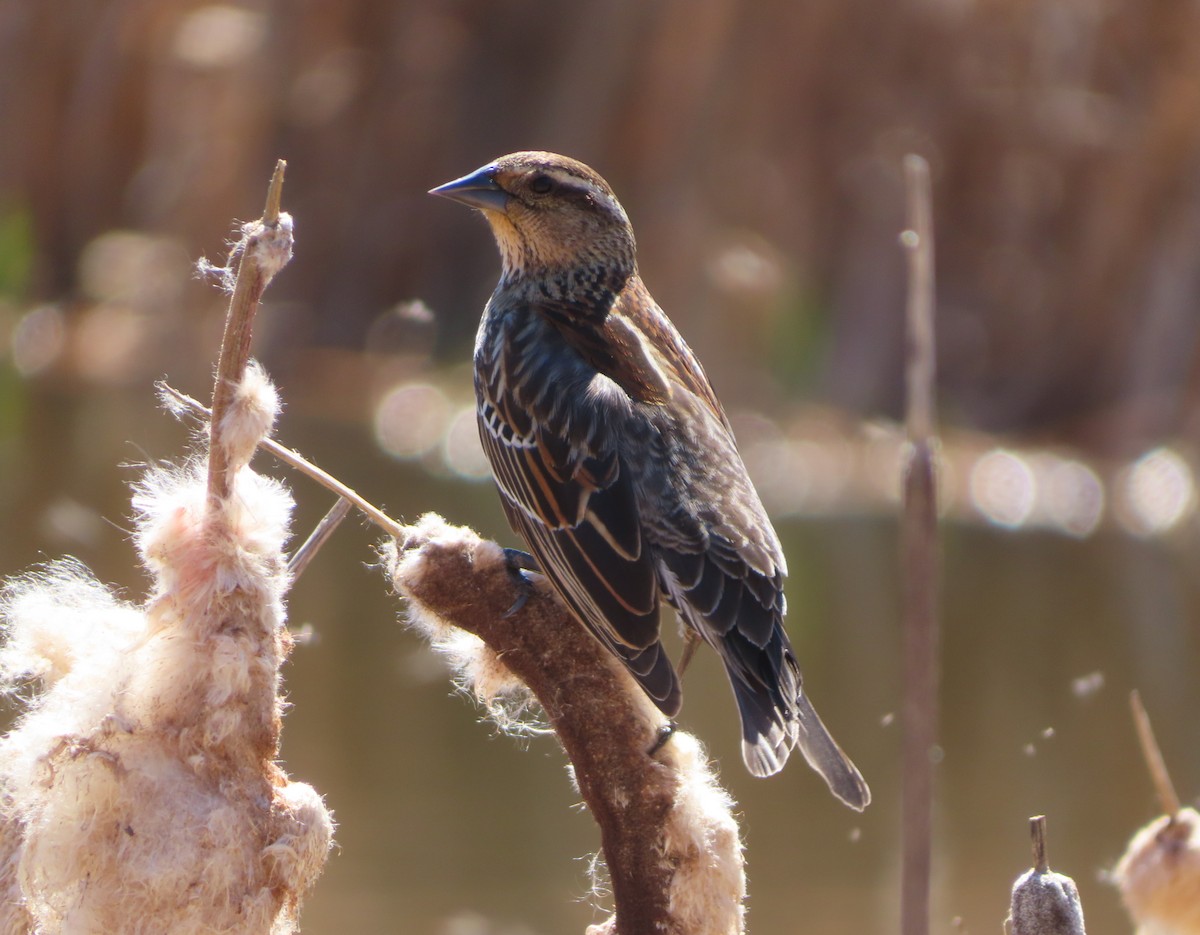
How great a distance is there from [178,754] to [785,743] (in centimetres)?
69

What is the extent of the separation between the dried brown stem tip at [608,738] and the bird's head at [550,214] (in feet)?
3.24

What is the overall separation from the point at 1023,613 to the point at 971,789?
1.34 m

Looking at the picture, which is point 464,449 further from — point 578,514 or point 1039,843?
point 1039,843

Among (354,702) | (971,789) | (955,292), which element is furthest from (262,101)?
(971,789)

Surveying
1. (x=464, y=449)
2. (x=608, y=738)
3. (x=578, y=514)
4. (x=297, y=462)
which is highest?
(x=464, y=449)

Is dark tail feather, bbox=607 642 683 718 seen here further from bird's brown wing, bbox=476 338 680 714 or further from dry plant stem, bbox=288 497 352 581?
dry plant stem, bbox=288 497 352 581

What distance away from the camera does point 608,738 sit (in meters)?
1.37

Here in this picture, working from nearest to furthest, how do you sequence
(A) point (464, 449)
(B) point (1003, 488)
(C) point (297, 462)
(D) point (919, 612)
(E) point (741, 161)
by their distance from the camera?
(D) point (919, 612) → (C) point (297, 462) → (A) point (464, 449) → (B) point (1003, 488) → (E) point (741, 161)

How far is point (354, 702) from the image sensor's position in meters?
5.23

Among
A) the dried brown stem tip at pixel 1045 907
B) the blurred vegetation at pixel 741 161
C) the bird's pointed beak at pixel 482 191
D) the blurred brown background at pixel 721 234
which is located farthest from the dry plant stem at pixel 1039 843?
the blurred vegetation at pixel 741 161

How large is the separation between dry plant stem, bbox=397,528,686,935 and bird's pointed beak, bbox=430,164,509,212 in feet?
2.99

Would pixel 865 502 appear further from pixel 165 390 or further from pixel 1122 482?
pixel 165 390

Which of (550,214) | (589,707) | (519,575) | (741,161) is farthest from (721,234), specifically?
(589,707)

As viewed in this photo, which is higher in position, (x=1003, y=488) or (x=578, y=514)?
(x=1003, y=488)
